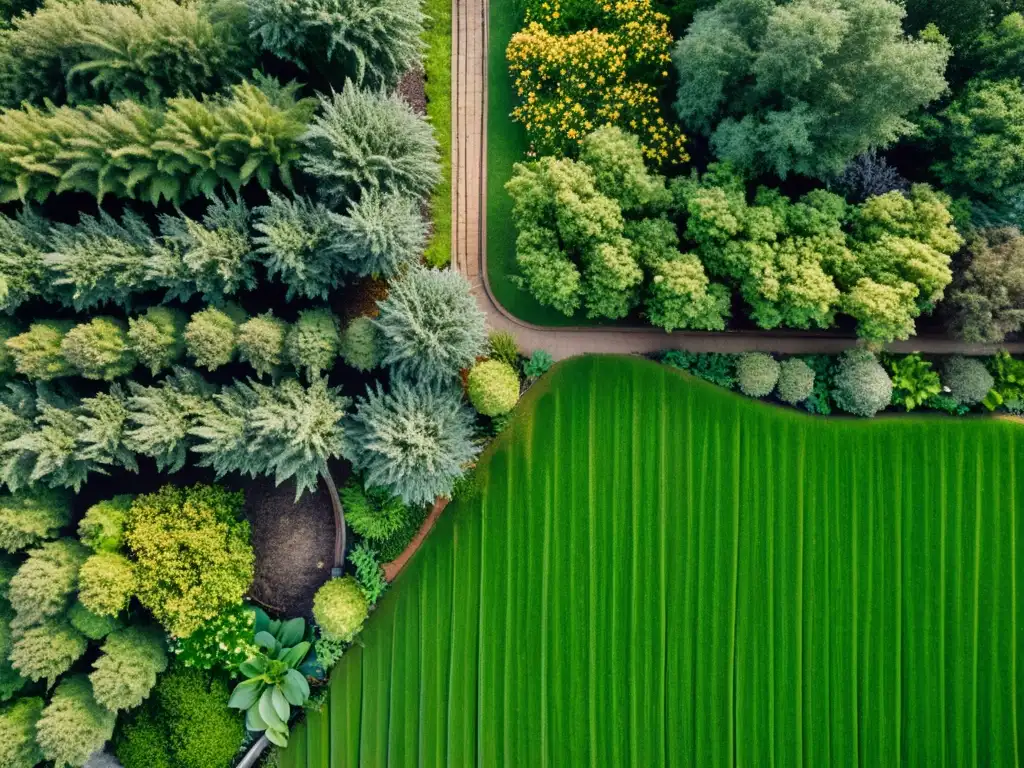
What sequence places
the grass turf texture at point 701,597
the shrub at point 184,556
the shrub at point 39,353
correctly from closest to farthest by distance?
the shrub at point 39,353
the shrub at point 184,556
the grass turf texture at point 701,597

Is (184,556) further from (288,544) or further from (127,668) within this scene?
(127,668)

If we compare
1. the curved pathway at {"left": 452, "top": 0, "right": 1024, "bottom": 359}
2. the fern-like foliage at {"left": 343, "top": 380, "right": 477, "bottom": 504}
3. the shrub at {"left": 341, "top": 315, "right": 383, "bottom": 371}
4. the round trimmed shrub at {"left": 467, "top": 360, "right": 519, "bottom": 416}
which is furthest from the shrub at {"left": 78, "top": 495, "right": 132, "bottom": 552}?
the curved pathway at {"left": 452, "top": 0, "right": 1024, "bottom": 359}

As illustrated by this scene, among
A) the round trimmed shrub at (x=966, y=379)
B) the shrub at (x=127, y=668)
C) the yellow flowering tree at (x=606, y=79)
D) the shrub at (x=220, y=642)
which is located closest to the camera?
the shrub at (x=127, y=668)

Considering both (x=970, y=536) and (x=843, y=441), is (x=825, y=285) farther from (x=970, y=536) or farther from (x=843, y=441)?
(x=970, y=536)

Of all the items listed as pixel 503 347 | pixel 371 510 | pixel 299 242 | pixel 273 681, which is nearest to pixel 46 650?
Answer: pixel 273 681

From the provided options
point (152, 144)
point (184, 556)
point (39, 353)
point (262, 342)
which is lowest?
point (184, 556)

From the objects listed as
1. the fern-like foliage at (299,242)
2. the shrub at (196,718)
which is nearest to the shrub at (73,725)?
the shrub at (196,718)

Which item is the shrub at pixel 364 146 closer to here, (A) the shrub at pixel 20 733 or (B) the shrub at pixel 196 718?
(B) the shrub at pixel 196 718
